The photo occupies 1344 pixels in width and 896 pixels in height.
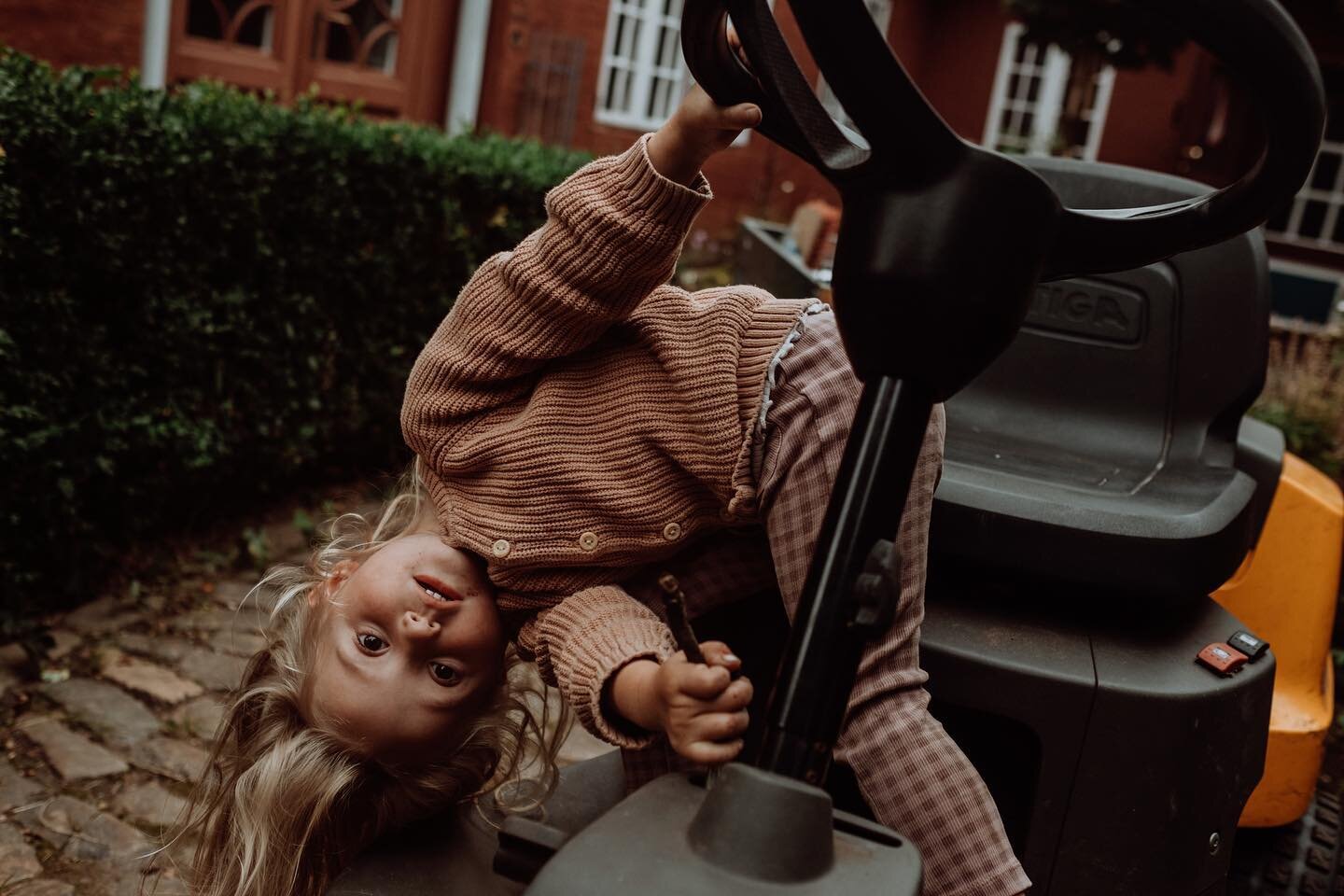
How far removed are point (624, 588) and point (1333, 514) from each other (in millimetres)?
1374

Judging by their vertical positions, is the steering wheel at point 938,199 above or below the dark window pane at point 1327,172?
below

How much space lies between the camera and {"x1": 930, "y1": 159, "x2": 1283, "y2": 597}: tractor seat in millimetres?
1540

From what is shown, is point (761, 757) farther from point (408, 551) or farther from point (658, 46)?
point (658, 46)

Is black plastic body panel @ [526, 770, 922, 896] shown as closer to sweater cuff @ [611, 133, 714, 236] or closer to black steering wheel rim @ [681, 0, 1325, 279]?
black steering wheel rim @ [681, 0, 1325, 279]

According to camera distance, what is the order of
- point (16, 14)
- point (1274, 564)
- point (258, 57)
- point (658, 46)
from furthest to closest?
point (658, 46) < point (258, 57) < point (16, 14) < point (1274, 564)

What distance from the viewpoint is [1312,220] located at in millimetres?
14172

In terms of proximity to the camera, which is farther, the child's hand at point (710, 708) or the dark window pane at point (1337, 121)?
the dark window pane at point (1337, 121)

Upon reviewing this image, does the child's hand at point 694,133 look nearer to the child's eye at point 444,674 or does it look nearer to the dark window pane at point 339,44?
the child's eye at point 444,674

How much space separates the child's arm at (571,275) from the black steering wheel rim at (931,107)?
0.09 m

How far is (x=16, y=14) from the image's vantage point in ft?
16.6

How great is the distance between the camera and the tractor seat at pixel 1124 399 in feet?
5.05

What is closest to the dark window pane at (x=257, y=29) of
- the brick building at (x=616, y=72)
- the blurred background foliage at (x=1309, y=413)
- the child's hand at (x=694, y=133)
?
the brick building at (x=616, y=72)

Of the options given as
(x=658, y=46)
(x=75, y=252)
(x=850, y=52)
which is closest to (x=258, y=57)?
(x=75, y=252)

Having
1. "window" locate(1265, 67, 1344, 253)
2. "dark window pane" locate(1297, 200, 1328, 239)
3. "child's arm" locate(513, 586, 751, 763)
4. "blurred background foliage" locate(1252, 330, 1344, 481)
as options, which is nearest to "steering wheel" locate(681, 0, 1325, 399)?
"child's arm" locate(513, 586, 751, 763)
